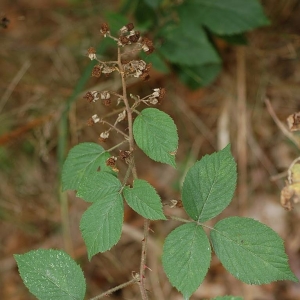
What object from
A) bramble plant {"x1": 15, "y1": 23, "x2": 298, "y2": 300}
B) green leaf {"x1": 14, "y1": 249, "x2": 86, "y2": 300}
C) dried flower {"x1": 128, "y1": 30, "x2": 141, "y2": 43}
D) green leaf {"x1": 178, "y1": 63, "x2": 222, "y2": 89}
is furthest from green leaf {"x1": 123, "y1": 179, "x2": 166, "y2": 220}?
green leaf {"x1": 178, "y1": 63, "x2": 222, "y2": 89}

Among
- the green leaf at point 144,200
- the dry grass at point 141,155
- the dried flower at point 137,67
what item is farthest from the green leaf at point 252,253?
the dry grass at point 141,155

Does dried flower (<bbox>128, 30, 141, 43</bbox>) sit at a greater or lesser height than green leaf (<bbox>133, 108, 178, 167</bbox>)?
greater

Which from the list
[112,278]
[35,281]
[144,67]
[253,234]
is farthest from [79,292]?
[112,278]

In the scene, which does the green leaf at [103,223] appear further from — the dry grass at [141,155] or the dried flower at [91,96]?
the dry grass at [141,155]

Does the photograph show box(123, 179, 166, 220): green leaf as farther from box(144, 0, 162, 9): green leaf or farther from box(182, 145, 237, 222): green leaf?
box(144, 0, 162, 9): green leaf

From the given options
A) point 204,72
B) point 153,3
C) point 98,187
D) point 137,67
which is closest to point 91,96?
point 137,67

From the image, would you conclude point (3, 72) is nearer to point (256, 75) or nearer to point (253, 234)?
point (256, 75)

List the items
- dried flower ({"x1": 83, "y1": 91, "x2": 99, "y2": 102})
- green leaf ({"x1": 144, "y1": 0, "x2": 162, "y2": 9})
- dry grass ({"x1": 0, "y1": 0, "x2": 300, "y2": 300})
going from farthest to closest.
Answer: dry grass ({"x1": 0, "y1": 0, "x2": 300, "y2": 300}) < green leaf ({"x1": 144, "y1": 0, "x2": 162, "y2": 9}) < dried flower ({"x1": 83, "y1": 91, "x2": 99, "y2": 102})
